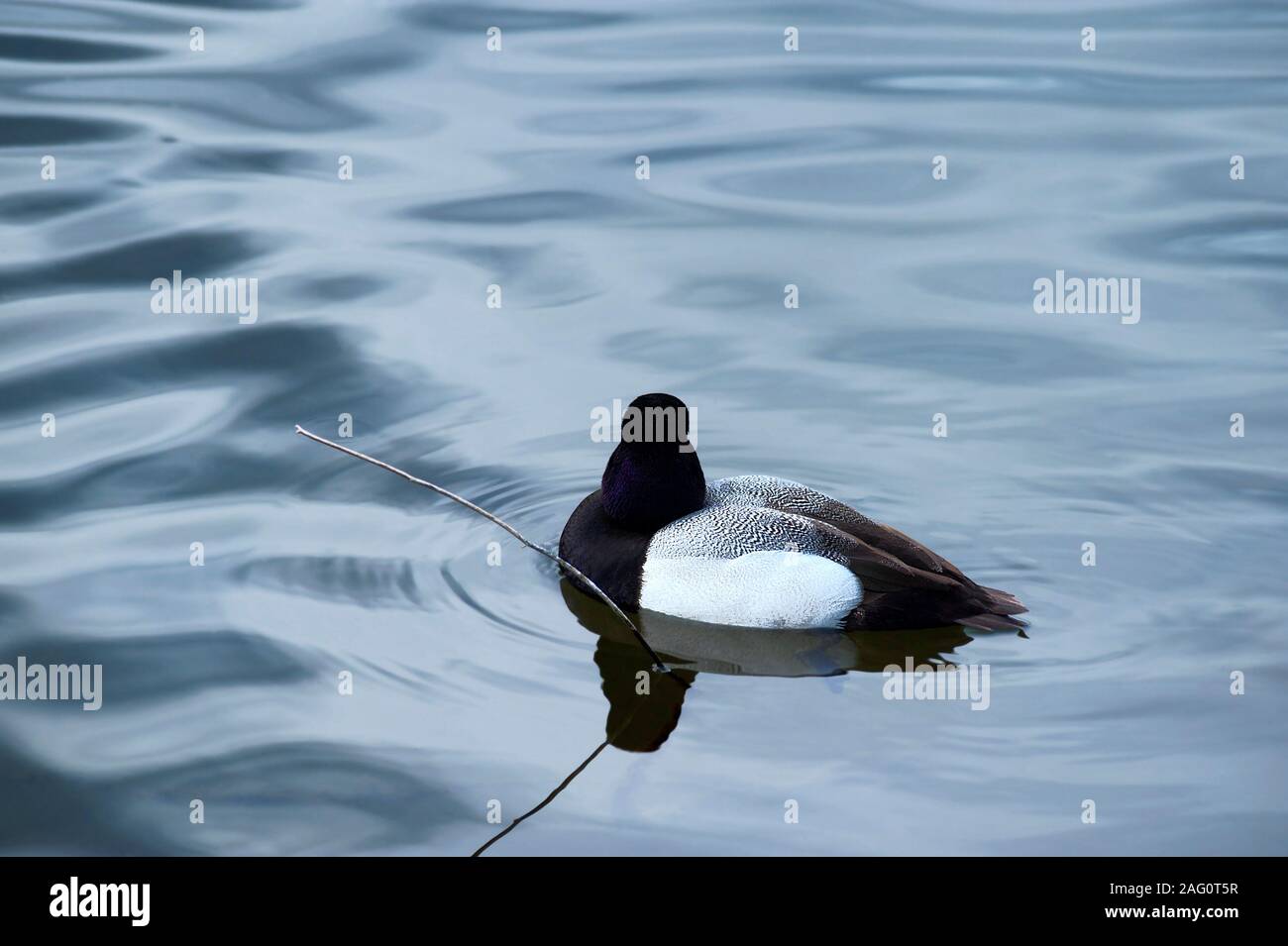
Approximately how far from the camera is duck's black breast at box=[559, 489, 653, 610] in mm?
7262

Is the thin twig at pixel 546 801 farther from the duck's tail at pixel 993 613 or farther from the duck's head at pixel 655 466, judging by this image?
the duck's tail at pixel 993 613

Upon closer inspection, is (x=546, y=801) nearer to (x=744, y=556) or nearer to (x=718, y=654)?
(x=718, y=654)

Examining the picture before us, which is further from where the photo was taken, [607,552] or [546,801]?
[607,552]

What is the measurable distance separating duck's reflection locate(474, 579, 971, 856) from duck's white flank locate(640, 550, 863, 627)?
6cm

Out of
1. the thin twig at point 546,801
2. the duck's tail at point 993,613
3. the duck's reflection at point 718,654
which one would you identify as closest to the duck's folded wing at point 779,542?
the duck's tail at point 993,613

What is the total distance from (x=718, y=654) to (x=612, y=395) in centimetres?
267

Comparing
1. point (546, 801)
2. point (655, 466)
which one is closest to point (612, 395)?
point (655, 466)

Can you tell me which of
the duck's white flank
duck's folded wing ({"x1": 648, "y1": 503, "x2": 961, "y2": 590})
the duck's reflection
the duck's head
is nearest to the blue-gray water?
the duck's reflection

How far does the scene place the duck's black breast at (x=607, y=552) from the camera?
7262mm

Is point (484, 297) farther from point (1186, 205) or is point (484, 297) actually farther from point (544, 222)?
point (1186, 205)

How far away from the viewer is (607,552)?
7.34m

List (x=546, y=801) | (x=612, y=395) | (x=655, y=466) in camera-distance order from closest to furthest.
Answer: (x=546, y=801) → (x=655, y=466) → (x=612, y=395)

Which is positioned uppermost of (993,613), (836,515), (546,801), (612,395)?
(612,395)

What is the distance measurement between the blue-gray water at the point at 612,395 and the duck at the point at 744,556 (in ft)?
0.56
